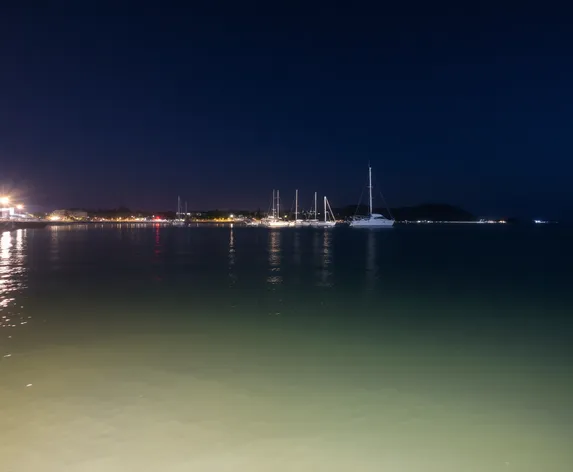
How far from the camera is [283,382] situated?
8.48 meters

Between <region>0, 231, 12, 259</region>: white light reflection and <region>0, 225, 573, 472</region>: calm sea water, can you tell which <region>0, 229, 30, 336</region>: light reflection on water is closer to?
<region>0, 225, 573, 472</region>: calm sea water

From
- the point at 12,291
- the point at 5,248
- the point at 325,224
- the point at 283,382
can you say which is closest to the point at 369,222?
the point at 325,224

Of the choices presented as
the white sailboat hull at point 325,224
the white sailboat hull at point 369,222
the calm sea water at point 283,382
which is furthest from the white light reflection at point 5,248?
the white sailboat hull at point 325,224

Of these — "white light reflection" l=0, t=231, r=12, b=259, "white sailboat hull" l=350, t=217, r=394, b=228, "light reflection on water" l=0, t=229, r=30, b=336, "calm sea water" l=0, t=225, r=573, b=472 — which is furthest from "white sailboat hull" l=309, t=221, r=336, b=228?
"calm sea water" l=0, t=225, r=573, b=472

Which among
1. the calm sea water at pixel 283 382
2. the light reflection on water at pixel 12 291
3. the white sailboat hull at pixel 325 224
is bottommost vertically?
the calm sea water at pixel 283 382

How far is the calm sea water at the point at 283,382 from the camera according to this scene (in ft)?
19.5

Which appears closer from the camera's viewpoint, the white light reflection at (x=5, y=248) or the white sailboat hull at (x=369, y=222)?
the white light reflection at (x=5, y=248)

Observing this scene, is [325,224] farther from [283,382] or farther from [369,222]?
[283,382]

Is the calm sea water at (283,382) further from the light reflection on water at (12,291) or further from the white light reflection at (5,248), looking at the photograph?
the white light reflection at (5,248)

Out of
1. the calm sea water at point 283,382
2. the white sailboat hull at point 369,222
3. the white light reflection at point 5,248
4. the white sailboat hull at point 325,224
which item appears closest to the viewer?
the calm sea water at point 283,382

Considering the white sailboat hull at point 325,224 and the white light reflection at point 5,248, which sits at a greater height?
the white sailboat hull at point 325,224

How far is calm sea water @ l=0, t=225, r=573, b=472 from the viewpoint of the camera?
5957 mm

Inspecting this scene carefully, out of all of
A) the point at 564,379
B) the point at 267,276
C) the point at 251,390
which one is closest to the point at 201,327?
the point at 251,390

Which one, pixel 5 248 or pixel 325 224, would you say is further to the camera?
pixel 325 224
